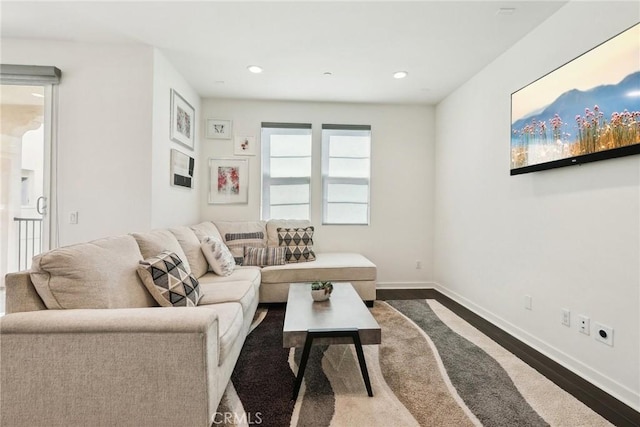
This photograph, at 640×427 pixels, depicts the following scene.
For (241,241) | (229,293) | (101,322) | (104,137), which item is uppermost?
(104,137)

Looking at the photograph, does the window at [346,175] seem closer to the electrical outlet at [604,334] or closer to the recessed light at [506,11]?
the recessed light at [506,11]

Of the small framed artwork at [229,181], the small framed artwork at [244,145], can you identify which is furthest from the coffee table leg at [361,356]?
the small framed artwork at [244,145]

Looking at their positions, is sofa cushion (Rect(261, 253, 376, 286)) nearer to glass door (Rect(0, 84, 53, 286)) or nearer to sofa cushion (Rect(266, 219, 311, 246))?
sofa cushion (Rect(266, 219, 311, 246))

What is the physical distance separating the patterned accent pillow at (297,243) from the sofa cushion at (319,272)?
14 centimetres

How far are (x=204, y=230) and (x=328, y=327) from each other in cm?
198

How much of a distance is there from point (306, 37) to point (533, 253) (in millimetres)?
2616

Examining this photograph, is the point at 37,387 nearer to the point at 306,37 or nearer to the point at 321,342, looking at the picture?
the point at 321,342

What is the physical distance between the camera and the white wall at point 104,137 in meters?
2.67

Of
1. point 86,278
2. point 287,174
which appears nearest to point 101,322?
point 86,278

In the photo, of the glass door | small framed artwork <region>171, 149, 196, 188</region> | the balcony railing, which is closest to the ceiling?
the glass door

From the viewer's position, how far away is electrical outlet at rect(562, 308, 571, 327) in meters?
2.08

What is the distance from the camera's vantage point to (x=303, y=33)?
8.09ft

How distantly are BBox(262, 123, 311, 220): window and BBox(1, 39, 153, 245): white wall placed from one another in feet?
5.46

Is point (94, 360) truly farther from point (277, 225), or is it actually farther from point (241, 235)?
point (277, 225)
